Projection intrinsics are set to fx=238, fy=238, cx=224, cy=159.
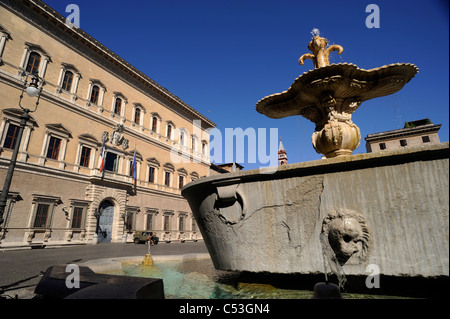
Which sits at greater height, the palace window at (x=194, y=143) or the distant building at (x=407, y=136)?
the distant building at (x=407, y=136)

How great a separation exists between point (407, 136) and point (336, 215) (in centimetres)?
4346

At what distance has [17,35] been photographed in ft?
48.4

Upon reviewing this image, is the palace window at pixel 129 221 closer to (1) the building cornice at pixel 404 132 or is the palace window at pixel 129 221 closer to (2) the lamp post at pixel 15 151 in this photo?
(2) the lamp post at pixel 15 151

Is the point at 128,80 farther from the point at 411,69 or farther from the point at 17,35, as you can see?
the point at 411,69

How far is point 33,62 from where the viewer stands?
1550 cm

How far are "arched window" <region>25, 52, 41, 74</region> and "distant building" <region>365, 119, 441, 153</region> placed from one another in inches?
1631

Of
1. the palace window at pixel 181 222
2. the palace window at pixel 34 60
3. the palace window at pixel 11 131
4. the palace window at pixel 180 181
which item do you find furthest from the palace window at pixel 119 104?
the palace window at pixel 181 222

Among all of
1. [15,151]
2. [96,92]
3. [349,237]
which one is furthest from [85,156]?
[349,237]

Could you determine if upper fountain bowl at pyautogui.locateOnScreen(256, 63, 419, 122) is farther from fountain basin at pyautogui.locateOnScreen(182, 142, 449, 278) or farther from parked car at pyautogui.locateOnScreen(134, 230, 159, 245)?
parked car at pyautogui.locateOnScreen(134, 230, 159, 245)

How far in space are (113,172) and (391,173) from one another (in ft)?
65.1

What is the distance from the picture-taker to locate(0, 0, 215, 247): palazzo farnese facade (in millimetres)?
14016

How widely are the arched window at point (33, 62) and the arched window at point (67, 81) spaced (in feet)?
5.71

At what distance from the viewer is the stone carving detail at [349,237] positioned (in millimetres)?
2361

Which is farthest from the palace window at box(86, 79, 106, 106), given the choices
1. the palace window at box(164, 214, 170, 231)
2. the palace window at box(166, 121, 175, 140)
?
the palace window at box(164, 214, 170, 231)
